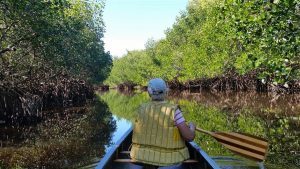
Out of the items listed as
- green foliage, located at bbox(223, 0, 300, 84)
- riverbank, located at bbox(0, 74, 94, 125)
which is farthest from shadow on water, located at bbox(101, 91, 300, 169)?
riverbank, located at bbox(0, 74, 94, 125)

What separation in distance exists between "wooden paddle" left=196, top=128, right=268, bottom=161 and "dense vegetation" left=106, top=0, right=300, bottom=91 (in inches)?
134

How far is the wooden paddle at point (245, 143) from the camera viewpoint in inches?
280

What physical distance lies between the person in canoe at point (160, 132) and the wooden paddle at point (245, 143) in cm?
212

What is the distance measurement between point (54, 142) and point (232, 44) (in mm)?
27967

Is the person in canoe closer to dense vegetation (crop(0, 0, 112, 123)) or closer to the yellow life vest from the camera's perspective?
the yellow life vest

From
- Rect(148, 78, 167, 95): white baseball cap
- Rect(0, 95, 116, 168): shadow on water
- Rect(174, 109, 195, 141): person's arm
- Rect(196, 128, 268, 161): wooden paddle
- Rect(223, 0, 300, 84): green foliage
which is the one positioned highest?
Rect(223, 0, 300, 84): green foliage

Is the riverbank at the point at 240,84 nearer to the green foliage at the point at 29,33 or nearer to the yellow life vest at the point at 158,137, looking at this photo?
the green foliage at the point at 29,33

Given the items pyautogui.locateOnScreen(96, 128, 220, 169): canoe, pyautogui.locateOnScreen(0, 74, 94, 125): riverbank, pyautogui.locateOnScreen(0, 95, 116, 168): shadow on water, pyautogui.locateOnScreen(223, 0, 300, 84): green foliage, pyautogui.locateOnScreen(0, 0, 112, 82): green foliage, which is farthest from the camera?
pyautogui.locateOnScreen(0, 74, 94, 125): riverbank

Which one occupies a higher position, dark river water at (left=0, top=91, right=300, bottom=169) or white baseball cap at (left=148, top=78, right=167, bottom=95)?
white baseball cap at (left=148, top=78, right=167, bottom=95)

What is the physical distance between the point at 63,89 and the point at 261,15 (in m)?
21.4

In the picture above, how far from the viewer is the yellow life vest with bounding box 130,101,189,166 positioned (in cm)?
505

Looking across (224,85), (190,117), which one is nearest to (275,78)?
(190,117)

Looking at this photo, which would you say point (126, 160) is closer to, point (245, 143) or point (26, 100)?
point (245, 143)

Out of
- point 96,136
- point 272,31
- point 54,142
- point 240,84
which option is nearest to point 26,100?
point 96,136
